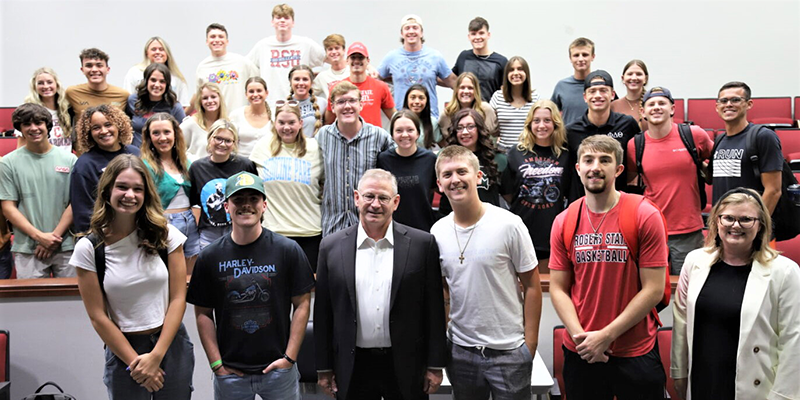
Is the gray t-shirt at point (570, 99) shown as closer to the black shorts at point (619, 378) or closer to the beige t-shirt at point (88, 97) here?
the black shorts at point (619, 378)

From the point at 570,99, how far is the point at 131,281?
12.5ft

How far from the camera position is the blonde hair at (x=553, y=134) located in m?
4.29

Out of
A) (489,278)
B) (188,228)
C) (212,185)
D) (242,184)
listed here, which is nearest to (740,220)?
(489,278)

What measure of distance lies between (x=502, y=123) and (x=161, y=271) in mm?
3014

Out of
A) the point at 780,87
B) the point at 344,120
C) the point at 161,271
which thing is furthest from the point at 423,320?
the point at 780,87

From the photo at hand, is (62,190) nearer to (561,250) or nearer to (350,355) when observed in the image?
(350,355)

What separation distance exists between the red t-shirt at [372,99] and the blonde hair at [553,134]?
1.45 metres

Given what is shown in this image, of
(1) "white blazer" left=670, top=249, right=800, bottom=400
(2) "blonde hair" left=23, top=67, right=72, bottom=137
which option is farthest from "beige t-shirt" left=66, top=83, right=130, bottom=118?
(1) "white blazer" left=670, top=249, right=800, bottom=400

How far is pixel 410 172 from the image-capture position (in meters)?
4.06

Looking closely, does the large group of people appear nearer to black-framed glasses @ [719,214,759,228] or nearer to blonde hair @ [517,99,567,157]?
black-framed glasses @ [719,214,759,228]

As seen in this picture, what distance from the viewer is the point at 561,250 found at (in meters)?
2.89

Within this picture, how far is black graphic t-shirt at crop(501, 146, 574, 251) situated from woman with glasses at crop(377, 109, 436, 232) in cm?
58

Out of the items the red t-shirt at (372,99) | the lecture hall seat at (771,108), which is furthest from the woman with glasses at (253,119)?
the lecture hall seat at (771,108)

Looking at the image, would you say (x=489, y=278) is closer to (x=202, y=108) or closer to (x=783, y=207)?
(x=783, y=207)
